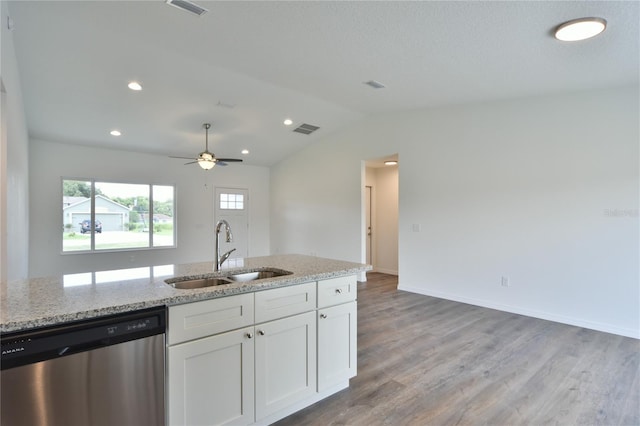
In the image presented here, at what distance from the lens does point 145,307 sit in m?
1.50

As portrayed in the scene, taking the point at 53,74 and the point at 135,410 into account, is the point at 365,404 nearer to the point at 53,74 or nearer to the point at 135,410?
the point at 135,410

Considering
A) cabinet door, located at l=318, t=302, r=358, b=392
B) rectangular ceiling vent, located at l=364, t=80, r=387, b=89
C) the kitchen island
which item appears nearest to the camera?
the kitchen island

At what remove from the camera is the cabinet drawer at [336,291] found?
7.25 feet

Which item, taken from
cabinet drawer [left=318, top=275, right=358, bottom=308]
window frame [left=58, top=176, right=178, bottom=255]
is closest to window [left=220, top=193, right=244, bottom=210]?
window frame [left=58, top=176, right=178, bottom=255]

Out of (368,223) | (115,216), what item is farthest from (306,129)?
(115,216)

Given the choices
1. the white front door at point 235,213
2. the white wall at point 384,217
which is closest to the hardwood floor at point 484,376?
the white wall at point 384,217

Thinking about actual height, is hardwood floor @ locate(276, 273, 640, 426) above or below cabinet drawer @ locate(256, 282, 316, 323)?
below

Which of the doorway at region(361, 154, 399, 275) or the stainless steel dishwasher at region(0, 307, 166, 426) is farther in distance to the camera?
the doorway at region(361, 154, 399, 275)

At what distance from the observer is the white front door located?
8.18m

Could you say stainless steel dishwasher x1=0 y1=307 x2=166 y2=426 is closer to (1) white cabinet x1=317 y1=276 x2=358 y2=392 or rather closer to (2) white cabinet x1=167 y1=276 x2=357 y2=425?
(2) white cabinet x1=167 y1=276 x2=357 y2=425

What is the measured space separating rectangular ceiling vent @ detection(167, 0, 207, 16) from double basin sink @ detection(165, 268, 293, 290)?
212 centimetres

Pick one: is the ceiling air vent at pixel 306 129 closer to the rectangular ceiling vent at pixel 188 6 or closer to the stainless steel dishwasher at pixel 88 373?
the rectangular ceiling vent at pixel 188 6

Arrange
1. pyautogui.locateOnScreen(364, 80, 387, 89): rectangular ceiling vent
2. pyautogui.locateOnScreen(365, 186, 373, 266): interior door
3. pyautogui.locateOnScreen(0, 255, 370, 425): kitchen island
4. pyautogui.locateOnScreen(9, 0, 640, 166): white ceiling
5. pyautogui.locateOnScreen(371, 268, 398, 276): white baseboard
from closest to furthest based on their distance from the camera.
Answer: pyautogui.locateOnScreen(0, 255, 370, 425): kitchen island
pyautogui.locateOnScreen(9, 0, 640, 166): white ceiling
pyautogui.locateOnScreen(364, 80, 387, 89): rectangular ceiling vent
pyautogui.locateOnScreen(371, 268, 398, 276): white baseboard
pyautogui.locateOnScreen(365, 186, 373, 266): interior door

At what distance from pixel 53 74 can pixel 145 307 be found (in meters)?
4.01
